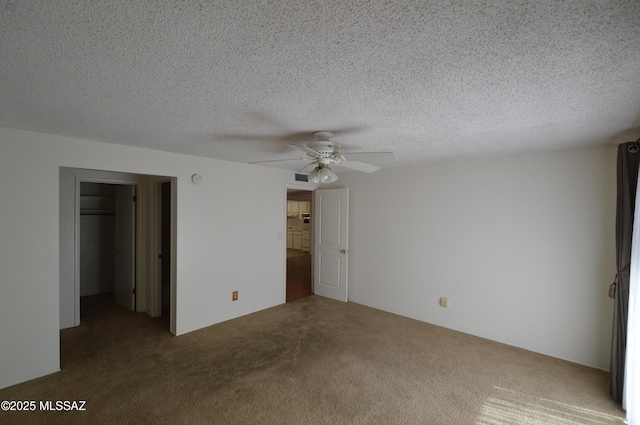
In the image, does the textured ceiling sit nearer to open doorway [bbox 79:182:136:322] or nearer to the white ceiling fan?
the white ceiling fan

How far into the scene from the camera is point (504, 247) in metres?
3.43

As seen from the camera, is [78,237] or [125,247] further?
[125,247]

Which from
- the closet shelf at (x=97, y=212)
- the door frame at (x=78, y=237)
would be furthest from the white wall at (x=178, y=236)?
the closet shelf at (x=97, y=212)

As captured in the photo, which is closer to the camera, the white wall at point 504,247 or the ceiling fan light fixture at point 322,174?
the ceiling fan light fixture at point 322,174

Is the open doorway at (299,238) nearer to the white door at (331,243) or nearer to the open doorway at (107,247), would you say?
the white door at (331,243)

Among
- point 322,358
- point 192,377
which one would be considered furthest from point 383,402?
point 192,377

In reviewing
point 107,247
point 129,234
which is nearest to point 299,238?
point 107,247

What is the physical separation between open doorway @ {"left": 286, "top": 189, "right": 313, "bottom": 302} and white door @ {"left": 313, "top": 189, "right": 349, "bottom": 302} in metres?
1.08

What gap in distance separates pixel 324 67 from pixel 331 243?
155 inches

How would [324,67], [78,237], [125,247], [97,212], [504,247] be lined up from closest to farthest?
[324,67] < [504,247] < [78,237] < [125,247] < [97,212]

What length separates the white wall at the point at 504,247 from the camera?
2902mm

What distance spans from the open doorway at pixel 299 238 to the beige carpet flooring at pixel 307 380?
9.90 ft

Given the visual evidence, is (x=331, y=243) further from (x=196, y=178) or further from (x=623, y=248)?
(x=623, y=248)

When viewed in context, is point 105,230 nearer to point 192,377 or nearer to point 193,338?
point 193,338
